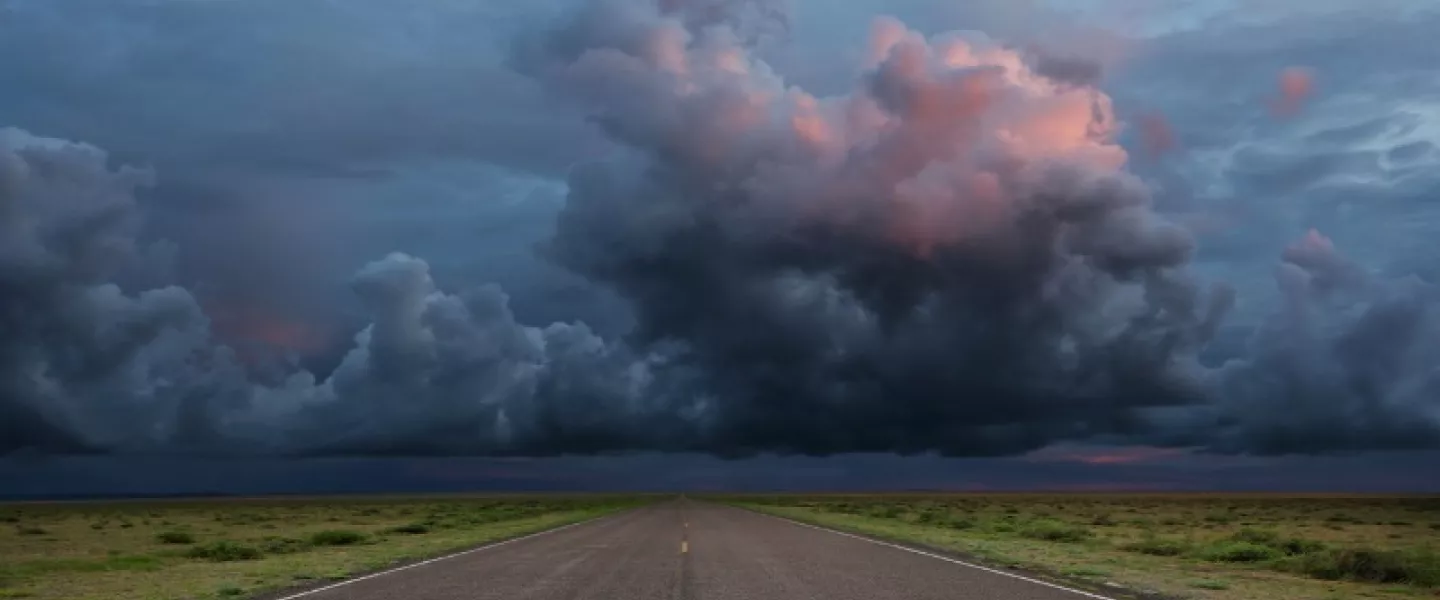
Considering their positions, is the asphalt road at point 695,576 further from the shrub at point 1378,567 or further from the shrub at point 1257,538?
the shrub at point 1257,538

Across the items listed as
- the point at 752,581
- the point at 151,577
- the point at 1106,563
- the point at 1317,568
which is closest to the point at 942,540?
the point at 1106,563

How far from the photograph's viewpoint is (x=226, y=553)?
103 ft

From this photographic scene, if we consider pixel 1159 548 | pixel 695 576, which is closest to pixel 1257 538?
pixel 1159 548

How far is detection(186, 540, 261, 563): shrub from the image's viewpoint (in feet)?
100

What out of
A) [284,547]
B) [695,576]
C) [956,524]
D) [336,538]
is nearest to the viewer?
[695,576]

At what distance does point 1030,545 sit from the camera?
109ft

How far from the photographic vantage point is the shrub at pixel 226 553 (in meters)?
30.5

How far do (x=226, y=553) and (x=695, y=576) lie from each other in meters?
17.8

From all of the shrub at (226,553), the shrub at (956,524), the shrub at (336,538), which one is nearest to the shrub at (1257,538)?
the shrub at (956,524)

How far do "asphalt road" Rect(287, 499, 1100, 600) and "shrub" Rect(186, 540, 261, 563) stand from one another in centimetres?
692

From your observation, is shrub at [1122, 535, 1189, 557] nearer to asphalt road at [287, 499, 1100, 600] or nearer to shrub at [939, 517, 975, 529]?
asphalt road at [287, 499, 1100, 600]

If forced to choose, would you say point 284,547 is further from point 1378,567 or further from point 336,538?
point 1378,567

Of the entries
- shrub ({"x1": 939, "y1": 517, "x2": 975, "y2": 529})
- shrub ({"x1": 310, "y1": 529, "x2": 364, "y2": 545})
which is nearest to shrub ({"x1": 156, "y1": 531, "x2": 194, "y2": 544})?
shrub ({"x1": 310, "y1": 529, "x2": 364, "y2": 545})

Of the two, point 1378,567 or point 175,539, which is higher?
point 1378,567
